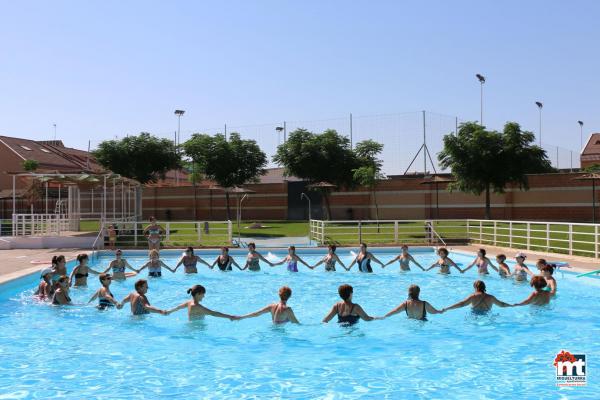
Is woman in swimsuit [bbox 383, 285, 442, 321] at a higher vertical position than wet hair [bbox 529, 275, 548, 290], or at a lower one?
lower

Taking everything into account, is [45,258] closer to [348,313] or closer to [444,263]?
[444,263]

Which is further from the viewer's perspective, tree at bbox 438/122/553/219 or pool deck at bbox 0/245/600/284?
tree at bbox 438/122/553/219

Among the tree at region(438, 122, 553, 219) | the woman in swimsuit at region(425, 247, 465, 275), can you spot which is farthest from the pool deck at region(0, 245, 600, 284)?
the tree at region(438, 122, 553, 219)

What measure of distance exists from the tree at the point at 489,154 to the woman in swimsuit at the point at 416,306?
22912mm

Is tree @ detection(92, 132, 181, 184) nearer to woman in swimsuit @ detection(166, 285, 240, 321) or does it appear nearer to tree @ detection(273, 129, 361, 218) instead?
tree @ detection(273, 129, 361, 218)

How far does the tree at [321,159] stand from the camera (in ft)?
133

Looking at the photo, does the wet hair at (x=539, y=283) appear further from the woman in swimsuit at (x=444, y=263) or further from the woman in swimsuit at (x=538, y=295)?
the woman in swimsuit at (x=444, y=263)

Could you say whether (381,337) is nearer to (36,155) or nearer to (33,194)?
(33,194)

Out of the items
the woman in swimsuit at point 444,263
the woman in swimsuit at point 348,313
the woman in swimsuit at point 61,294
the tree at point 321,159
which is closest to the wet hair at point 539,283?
the woman in swimsuit at point 348,313

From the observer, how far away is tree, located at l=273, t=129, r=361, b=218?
4069cm

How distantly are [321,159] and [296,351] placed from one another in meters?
32.3

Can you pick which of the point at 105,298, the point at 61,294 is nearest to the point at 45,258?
the point at 61,294

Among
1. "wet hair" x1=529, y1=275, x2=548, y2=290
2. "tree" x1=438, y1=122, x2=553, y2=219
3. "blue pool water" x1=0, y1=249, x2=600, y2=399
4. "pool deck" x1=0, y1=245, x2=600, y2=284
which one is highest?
"tree" x1=438, y1=122, x2=553, y2=219

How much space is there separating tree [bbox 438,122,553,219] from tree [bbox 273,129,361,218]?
9900 millimetres
